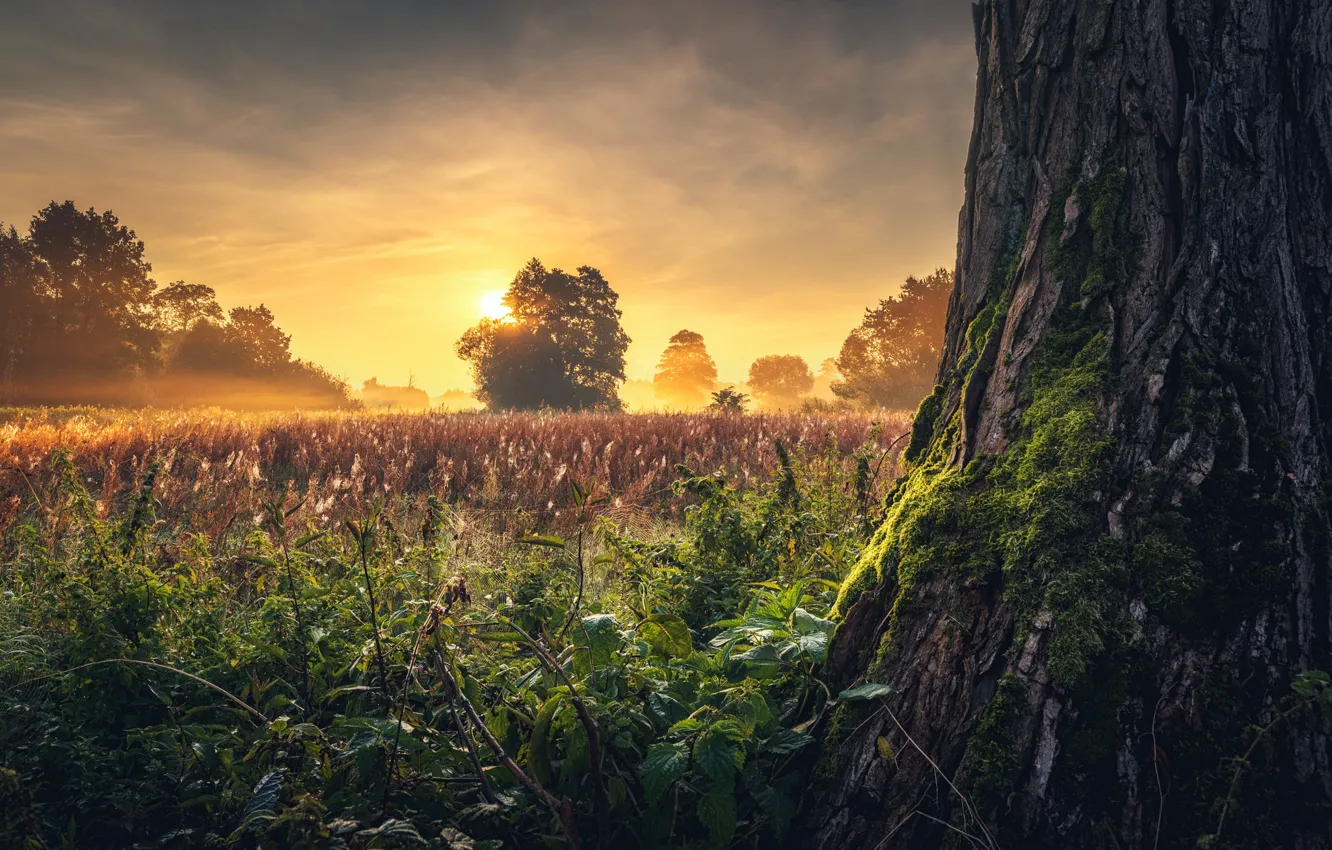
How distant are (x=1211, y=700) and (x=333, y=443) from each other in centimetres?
1294

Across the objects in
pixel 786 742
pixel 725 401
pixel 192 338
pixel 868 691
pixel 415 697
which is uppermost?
pixel 192 338

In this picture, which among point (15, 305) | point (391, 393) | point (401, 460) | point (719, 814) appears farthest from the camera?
point (391, 393)

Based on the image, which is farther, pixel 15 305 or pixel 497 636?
pixel 15 305

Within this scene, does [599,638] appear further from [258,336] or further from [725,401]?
[258,336]

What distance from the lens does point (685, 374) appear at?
344 ft

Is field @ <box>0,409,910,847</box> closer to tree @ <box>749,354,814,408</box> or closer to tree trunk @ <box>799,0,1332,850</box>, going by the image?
tree trunk @ <box>799,0,1332,850</box>

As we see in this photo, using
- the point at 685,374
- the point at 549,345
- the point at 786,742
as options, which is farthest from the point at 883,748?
the point at 685,374

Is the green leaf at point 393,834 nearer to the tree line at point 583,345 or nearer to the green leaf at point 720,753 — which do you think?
the green leaf at point 720,753

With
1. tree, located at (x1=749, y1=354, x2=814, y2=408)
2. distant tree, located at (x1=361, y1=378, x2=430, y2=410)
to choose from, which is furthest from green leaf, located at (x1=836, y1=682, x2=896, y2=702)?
tree, located at (x1=749, y1=354, x2=814, y2=408)

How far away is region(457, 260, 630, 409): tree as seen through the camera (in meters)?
46.4

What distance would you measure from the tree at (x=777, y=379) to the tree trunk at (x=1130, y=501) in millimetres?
102256

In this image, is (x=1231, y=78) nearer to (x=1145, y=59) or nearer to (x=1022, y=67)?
(x=1145, y=59)

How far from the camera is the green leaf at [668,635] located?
1.94 metres

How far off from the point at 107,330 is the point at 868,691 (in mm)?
61780
